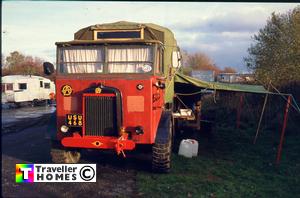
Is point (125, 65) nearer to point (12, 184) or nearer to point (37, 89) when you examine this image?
point (12, 184)

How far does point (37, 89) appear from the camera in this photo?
1224 inches

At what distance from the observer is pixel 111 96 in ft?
24.9

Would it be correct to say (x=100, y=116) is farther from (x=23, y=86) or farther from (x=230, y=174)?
(x=23, y=86)

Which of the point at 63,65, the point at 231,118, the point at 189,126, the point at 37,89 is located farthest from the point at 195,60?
the point at 63,65

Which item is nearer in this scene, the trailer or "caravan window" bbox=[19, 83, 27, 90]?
the trailer

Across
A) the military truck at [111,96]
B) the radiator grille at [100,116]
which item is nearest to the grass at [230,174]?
the military truck at [111,96]

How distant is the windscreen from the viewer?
7871mm

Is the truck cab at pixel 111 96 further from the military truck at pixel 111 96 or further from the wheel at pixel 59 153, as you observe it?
the wheel at pixel 59 153

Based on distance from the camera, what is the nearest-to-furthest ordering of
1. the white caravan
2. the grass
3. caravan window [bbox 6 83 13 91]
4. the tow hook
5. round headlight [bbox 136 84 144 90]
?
the grass
the tow hook
round headlight [bbox 136 84 144 90]
the white caravan
caravan window [bbox 6 83 13 91]

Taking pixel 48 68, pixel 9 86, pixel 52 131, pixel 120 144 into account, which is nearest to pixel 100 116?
pixel 120 144

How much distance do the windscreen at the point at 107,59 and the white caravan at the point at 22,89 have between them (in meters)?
21.8

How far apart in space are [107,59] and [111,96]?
2.94ft

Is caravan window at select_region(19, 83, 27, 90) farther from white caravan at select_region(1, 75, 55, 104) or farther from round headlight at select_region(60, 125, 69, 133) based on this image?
round headlight at select_region(60, 125, 69, 133)

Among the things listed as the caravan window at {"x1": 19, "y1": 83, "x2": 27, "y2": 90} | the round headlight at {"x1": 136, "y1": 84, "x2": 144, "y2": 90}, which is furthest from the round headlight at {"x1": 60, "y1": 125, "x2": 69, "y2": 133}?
the caravan window at {"x1": 19, "y1": 83, "x2": 27, "y2": 90}
